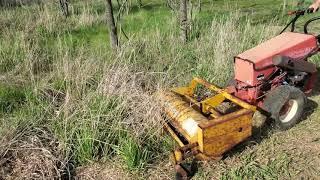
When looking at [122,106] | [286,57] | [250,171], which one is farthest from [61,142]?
[286,57]

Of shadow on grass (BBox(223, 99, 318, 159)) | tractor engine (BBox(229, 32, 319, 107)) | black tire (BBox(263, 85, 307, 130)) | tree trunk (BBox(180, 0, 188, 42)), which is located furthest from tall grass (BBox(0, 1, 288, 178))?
black tire (BBox(263, 85, 307, 130))

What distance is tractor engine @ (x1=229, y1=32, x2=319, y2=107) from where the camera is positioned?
15.0ft

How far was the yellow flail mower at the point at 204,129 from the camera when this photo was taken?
12.5 feet

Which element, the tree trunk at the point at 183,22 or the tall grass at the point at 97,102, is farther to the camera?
the tree trunk at the point at 183,22

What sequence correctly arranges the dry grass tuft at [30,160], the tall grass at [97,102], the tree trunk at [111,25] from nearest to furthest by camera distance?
1. the dry grass tuft at [30,160]
2. the tall grass at [97,102]
3. the tree trunk at [111,25]

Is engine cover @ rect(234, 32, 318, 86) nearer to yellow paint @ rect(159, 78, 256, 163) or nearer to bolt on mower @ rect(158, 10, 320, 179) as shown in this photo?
bolt on mower @ rect(158, 10, 320, 179)

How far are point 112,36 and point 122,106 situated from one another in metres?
2.47

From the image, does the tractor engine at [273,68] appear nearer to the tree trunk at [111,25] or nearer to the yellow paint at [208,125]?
the yellow paint at [208,125]

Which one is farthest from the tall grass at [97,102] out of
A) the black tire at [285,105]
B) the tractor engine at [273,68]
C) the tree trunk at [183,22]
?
the black tire at [285,105]

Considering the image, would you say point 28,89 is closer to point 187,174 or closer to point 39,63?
point 39,63

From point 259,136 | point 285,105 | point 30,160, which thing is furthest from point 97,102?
point 285,105

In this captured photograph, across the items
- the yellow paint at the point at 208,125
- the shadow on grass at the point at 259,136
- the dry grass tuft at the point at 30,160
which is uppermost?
the yellow paint at the point at 208,125

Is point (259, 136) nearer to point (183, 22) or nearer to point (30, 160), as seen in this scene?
point (30, 160)

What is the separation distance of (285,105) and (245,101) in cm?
46
